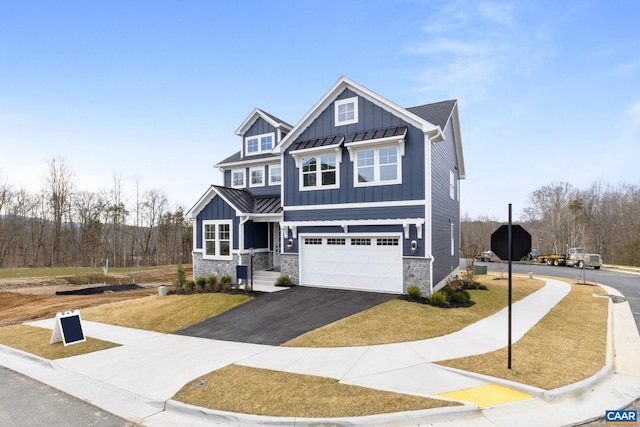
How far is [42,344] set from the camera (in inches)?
381

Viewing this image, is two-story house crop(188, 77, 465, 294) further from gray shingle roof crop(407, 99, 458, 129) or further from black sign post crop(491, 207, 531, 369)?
black sign post crop(491, 207, 531, 369)

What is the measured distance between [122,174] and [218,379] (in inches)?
1949

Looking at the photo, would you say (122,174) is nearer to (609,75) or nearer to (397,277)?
(397,277)

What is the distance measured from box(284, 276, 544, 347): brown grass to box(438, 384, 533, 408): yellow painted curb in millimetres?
3024

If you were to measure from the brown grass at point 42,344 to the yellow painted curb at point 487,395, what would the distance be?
9719mm

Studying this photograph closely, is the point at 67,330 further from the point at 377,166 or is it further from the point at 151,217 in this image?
the point at 151,217

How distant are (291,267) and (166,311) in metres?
5.97

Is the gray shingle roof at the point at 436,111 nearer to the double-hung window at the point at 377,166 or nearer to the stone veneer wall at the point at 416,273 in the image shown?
the double-hung window at the point at 377,166

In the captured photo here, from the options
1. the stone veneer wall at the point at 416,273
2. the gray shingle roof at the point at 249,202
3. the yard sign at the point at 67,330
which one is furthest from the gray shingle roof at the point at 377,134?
the yard sign at the point at 67,330

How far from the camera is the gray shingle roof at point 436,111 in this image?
15703 millimetres

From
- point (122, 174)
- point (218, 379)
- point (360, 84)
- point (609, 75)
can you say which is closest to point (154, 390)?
point (218, 379)

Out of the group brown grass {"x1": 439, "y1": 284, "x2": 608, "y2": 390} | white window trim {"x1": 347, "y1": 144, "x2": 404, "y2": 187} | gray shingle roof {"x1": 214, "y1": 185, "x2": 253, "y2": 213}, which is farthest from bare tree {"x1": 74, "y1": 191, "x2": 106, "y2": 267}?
brown grass {"x1": 439, "y1": 284, "x2": 608, "y2": 390}

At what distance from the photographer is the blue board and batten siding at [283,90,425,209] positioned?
43.2ft

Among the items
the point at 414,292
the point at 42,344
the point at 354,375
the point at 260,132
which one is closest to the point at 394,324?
the point at 414,292
